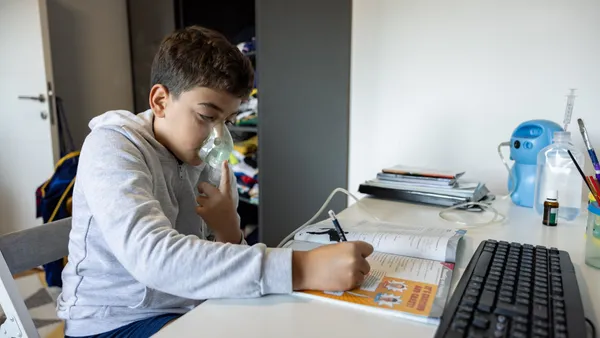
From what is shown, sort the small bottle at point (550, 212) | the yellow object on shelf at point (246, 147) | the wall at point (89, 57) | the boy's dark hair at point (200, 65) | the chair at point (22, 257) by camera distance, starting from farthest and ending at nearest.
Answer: the wall at point (89, 57), the yellow object on shelf at point (246, 147), the small bottle at point (550, 212), the boy's dark hair at point (200, 65), the chair at point (22, 257)

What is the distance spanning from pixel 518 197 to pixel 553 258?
1.69 ft

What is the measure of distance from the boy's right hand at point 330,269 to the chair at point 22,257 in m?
0.46

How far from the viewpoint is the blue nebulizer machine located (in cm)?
112

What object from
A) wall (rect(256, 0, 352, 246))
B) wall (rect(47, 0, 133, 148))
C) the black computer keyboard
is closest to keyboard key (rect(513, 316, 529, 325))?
the black computer keyboard

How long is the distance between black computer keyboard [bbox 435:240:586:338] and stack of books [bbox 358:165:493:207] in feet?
1.46

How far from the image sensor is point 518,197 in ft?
3.83

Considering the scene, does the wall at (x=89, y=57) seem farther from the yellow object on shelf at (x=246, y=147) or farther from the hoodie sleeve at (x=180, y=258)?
the hoodie sleeve at (x=180, y=258)

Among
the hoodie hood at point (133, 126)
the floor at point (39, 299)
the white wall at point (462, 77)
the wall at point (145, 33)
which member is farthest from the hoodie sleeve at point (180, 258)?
the wall at point (145, 33)

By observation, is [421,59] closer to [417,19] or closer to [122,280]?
[417,19]

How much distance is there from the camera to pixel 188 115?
2.76 ft

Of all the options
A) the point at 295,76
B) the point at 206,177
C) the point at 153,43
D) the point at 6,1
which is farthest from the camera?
the point at 153,43

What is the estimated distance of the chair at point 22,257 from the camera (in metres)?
0.69

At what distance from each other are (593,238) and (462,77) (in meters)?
0.92

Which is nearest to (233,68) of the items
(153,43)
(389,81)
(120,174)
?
(120,174)
